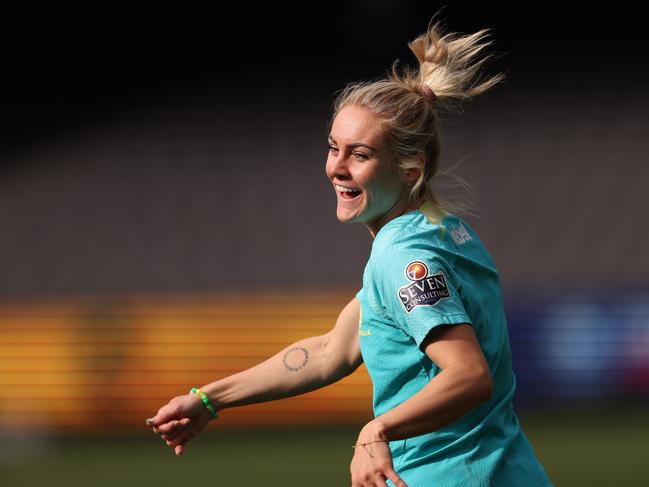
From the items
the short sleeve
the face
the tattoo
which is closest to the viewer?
the short sleeve

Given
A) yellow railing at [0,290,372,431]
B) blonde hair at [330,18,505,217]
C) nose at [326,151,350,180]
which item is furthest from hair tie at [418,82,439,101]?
yellow railing at [0,290,372,431]

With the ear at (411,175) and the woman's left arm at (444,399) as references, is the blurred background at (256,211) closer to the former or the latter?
the ear at (411,175)

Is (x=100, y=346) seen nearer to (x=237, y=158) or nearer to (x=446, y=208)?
(x=237, y=158)

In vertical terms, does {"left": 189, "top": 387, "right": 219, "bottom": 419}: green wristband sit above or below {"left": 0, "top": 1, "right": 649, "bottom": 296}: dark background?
below

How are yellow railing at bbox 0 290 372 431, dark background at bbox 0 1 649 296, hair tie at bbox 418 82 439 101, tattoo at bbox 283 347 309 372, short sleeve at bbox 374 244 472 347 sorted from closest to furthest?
short sleeve at bbox 374 244 472 347 → hair tie at bbox 418 82 439 101 → tattoo at bbox 283 347 309 372 → yellow railing at bbox 0 290 372 431 → dark background at bbox 0 1 649 296

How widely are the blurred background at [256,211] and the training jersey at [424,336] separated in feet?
19.8

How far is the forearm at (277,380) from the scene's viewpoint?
3.17 meters

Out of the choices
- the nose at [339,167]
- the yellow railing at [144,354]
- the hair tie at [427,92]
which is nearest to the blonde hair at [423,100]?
the hair tie at [427,92]

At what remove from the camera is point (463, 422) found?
103 inches

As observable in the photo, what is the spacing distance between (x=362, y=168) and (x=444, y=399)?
69 cm

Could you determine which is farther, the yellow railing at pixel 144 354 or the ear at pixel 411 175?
the yellow railing at pixel 144 354

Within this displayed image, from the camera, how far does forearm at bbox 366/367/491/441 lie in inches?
92.7

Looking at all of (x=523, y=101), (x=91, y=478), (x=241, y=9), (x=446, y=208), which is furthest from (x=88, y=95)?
(x=446, y=208)

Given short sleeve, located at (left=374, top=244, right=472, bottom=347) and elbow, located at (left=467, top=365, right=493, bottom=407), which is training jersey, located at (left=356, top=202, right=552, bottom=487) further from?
elbow, located at (left=467, top=365, right=493, bottom=407)
